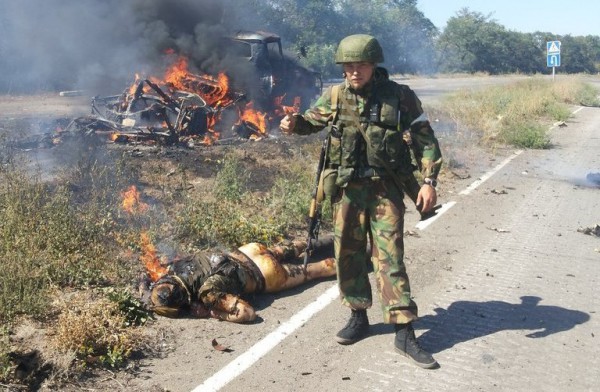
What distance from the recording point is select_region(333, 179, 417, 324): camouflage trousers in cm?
406

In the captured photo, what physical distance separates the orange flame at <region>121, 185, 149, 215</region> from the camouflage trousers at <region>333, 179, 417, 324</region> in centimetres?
305

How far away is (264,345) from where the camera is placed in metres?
4.26

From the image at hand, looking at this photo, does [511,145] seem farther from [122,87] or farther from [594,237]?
[122,87]

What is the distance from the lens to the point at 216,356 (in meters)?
4.10

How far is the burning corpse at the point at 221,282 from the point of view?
4551mm

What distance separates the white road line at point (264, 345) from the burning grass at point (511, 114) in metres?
9.96

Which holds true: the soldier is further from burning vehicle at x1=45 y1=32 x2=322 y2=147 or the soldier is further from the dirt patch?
burning vehicle at x1=45 y1=32 x2=322 y2=147

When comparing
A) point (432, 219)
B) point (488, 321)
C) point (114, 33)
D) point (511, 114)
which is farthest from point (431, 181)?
point (511, 114)

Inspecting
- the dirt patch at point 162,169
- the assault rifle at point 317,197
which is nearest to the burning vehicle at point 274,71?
the dirt patch at point 162,169

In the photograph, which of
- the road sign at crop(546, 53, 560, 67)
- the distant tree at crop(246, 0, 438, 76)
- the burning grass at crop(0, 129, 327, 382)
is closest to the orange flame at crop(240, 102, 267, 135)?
the distant tree at crop(246, 0, 438, 76)

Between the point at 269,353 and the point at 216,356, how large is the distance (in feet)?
1.14

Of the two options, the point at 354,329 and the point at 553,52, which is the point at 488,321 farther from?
the point at 553,52

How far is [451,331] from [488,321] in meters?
0.37

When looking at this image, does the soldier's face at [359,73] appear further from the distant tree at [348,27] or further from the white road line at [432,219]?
the distant tree at [348,27]
